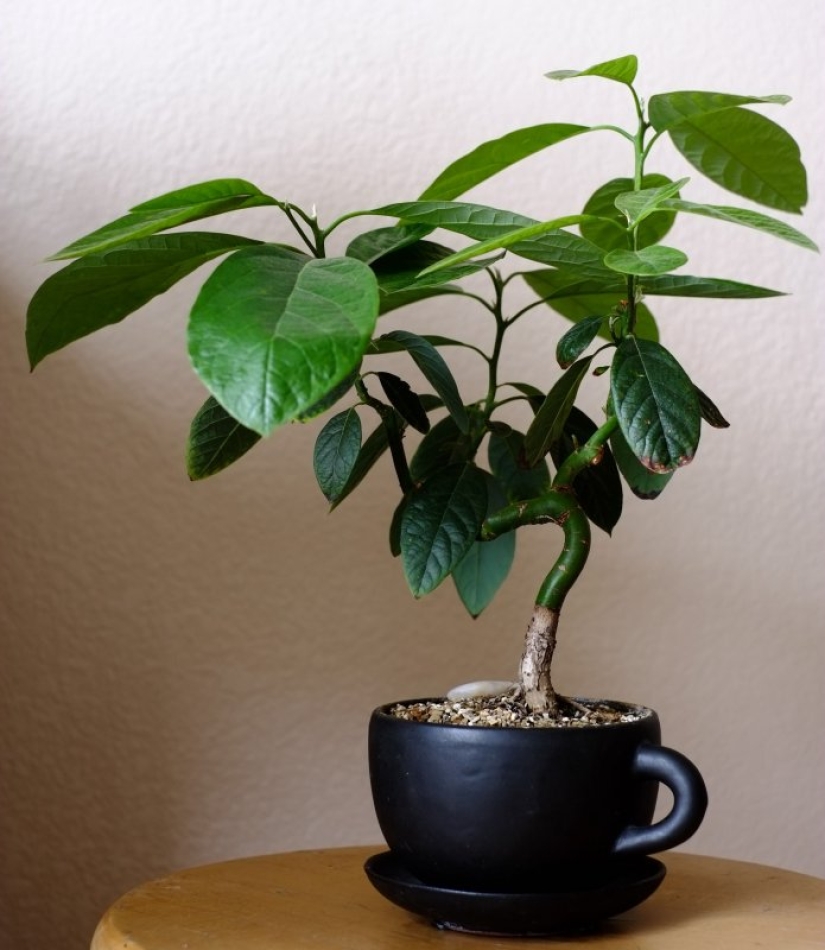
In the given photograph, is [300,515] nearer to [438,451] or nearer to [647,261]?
[438,451]

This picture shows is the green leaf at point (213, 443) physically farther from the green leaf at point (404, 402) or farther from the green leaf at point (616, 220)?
the green leaf at point (616, 220)

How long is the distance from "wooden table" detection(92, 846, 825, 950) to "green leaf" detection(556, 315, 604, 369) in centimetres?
38

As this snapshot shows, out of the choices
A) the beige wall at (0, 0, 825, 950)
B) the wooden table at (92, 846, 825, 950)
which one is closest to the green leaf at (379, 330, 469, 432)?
the wooden table at (92, 846, 825, 950)

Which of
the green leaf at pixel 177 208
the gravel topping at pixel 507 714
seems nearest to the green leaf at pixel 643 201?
the green leaf at pixel 177 208

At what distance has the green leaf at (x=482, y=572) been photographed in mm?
975

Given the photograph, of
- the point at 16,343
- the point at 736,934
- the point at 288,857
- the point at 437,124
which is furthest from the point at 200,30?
the point at 736,934

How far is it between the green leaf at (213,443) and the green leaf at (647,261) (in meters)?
0.28

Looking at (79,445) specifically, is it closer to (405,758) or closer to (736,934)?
(405,758)

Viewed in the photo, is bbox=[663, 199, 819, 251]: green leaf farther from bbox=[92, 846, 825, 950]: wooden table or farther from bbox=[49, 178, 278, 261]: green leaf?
bbox=[92, 846, 825, 950]: wooden table

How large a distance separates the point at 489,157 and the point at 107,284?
0.29 m

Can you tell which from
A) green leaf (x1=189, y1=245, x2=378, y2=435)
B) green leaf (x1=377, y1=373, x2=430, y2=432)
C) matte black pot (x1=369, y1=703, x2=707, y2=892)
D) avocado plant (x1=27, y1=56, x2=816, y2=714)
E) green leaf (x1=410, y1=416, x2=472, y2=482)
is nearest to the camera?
green leaf (x1=189, y1=245, x2=378, y2=435)

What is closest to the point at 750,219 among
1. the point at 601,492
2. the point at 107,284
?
the point at 601,492

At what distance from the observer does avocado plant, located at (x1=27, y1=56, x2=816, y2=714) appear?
23.7 inches

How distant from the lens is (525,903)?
2.34ft
